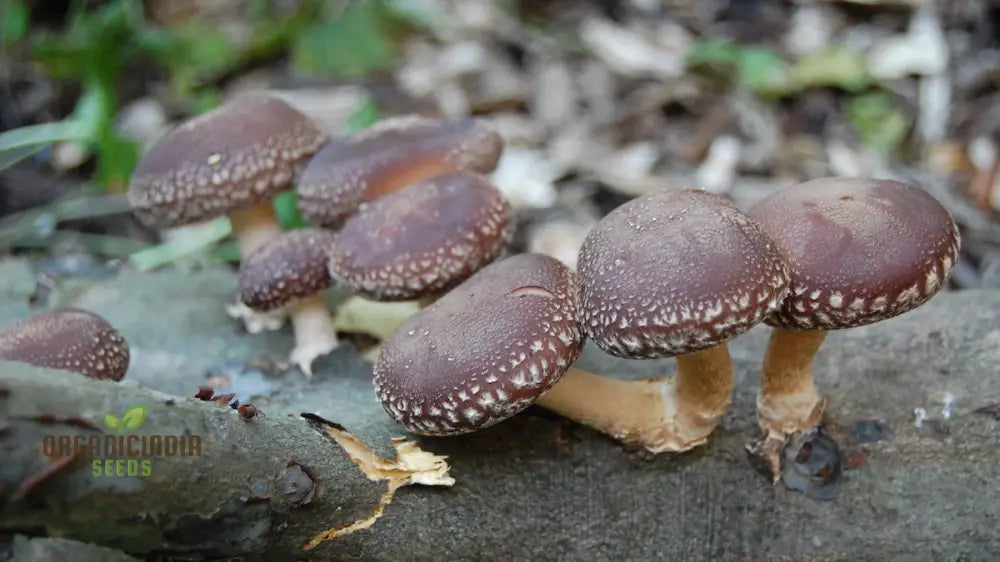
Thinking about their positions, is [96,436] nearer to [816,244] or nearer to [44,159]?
[816,244]

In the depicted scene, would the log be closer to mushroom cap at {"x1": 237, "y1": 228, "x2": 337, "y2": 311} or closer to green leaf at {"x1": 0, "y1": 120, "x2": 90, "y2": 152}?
mushroom cap at {"x1": 237, "y1": 228, "x2": 337, "y2": 311}

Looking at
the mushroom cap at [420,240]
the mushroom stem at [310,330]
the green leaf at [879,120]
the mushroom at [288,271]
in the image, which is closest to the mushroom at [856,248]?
the mushroom cap at [420,240]

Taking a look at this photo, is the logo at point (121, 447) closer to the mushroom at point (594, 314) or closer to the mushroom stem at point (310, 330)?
the mushroom at point (594, 314)

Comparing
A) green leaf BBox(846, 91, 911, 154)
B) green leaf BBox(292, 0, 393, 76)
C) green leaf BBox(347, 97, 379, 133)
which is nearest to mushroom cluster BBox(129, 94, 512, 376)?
green leaf BBox(347, 97, 379, 133)

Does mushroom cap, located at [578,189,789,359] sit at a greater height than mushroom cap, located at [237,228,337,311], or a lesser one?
greater

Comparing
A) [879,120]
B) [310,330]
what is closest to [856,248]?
[310,330]

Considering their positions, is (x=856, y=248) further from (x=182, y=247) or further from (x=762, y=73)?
(x=762, y=73)

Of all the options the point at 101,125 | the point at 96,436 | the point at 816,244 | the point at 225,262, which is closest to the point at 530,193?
the point at 225,262

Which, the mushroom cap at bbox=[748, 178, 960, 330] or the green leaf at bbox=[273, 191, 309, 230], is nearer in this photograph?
the mushroom cap at bbox=[748, 178, 960, 330]
